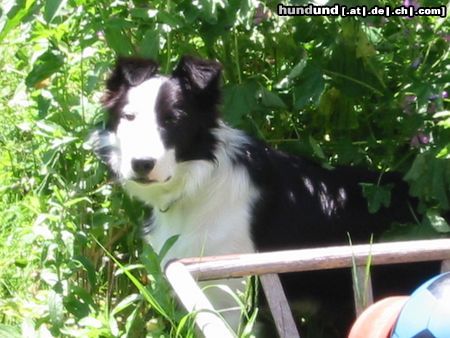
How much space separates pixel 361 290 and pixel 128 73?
111 cm

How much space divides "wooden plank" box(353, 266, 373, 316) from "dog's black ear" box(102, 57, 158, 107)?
107 cm

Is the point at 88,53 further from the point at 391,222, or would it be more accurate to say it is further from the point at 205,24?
the point at 391,222

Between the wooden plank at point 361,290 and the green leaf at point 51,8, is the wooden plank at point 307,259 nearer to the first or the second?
the wooden plank at point 361,290

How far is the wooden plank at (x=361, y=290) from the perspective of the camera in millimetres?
2262

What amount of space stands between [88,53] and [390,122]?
106 cm

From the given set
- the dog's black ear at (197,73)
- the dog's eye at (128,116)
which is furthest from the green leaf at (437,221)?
the dog's eye at (128,116)

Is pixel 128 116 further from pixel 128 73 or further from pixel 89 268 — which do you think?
pixel 89 268

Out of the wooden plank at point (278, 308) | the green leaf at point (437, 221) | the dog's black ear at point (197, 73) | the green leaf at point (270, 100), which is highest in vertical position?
the dog's black ear at point (197, 73)

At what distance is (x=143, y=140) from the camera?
2877mm

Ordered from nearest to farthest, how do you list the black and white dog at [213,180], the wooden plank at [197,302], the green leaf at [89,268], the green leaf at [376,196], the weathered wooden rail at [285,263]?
the wooden plank at [197,302] → the weathered wooden rail at [285,263] → the black and white dog at [213,180] → the green leaf at [376,196] → the green leaf at [89,268]

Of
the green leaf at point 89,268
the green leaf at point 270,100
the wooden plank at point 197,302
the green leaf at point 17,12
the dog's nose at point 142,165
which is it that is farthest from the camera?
the green leaf at point 270,100

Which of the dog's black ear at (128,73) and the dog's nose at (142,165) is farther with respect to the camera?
the dog's black ear at (128,73)

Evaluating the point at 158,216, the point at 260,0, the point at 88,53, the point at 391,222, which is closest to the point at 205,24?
the point at 260,0

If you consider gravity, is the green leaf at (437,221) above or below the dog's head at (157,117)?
below
